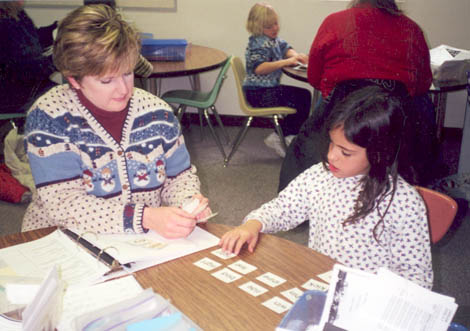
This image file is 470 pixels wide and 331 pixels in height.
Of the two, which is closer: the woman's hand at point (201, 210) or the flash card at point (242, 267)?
the flash card at point (242, 267)

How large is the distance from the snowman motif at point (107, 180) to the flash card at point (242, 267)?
457 mm

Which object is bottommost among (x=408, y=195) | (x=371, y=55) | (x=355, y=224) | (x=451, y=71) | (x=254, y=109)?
(x=254, y=109)

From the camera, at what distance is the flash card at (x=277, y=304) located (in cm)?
96

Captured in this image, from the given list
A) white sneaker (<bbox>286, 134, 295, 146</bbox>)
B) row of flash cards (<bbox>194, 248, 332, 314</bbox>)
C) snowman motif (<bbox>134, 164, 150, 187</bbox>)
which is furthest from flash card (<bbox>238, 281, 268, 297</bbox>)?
white sneaker (<bbox>286, 134, 295, 146</bbox>)

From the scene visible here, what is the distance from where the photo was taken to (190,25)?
15.5 feet

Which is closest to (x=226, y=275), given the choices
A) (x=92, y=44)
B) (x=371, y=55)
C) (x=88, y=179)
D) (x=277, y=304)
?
(x=277, y=304)

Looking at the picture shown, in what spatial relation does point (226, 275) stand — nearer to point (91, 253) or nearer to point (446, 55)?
point (91, 253)

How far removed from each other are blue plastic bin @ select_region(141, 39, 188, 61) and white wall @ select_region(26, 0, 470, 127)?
1.16 meters

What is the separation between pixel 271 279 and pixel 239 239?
16cm

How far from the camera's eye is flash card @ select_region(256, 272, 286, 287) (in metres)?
1.05

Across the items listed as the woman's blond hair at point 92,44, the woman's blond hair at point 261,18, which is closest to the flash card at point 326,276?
the woman's blond hair at point 92,44

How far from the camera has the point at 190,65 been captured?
352 centimetres

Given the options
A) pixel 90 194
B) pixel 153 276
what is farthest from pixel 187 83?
pixel 153 276

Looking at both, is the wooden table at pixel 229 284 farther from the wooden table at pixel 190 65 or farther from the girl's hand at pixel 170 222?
the wooden table at pixel 190 65
